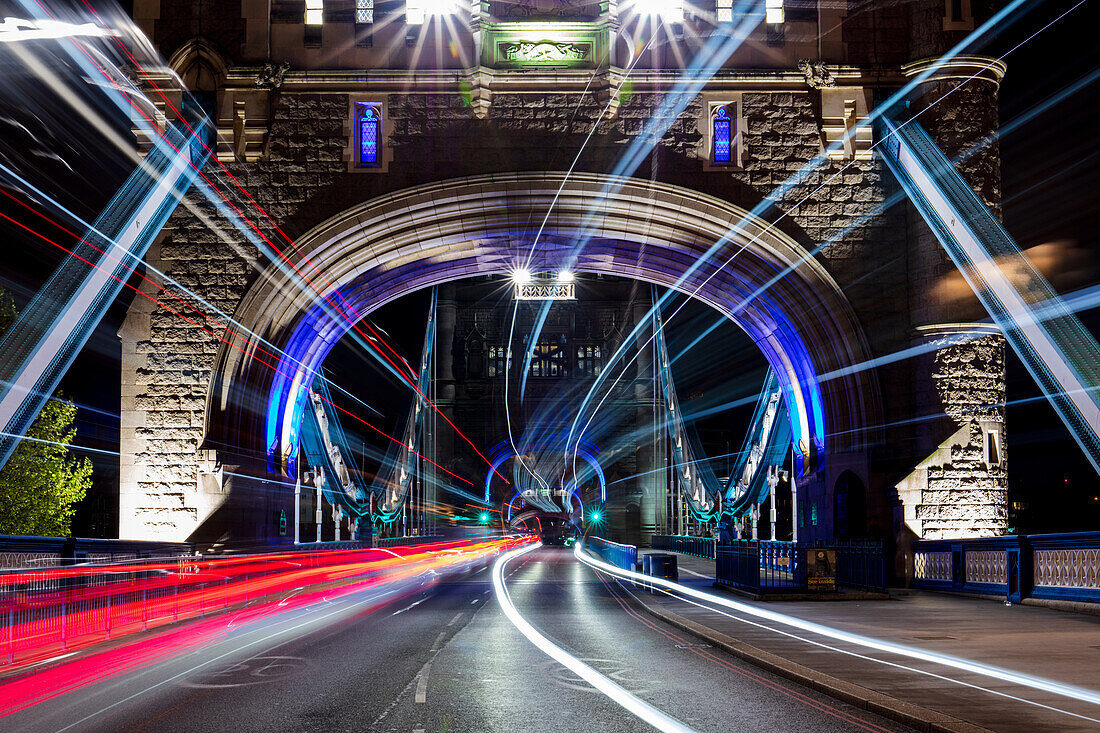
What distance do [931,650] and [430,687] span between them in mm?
5238

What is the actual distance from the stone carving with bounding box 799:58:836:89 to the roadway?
Result: 1471cm

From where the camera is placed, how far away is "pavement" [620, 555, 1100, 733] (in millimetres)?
7629

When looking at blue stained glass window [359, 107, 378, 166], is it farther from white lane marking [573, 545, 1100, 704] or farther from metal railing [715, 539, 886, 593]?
white lane marking [573, 545, 1100, 704]

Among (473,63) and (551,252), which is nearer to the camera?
(473,63)

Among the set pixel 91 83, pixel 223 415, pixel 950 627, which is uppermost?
pixel 91 83

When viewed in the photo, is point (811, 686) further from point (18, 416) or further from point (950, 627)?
point (18, 416)

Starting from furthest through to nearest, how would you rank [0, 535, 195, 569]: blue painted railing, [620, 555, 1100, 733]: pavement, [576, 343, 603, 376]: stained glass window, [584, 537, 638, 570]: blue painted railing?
[576, 343, 603, 376]: stained glass window, [584, 537, 638, 570]: blue painted railing, [0, 535, 195, 569]: blue painted railing, [620, 555, 1100, 733]: pavement

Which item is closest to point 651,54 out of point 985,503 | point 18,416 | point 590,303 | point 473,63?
point 473,63

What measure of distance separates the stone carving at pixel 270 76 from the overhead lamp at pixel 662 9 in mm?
8222

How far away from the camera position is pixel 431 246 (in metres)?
26.6

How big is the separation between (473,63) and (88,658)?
16.8 m

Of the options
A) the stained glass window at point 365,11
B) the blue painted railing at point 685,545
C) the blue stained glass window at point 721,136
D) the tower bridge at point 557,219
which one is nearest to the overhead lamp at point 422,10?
the tower bridge at point 557,219

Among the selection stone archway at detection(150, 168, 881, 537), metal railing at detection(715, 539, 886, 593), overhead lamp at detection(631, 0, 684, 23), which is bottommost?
metal railing at detection(715, 539, 886, 593)

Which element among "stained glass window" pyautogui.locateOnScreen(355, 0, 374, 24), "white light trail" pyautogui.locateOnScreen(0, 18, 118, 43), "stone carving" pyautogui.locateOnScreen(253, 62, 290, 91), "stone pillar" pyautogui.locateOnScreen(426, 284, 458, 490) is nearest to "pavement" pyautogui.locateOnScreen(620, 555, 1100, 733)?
"stone carving" pyautogui.locateOnScreen(253, 62, 290, 91)
